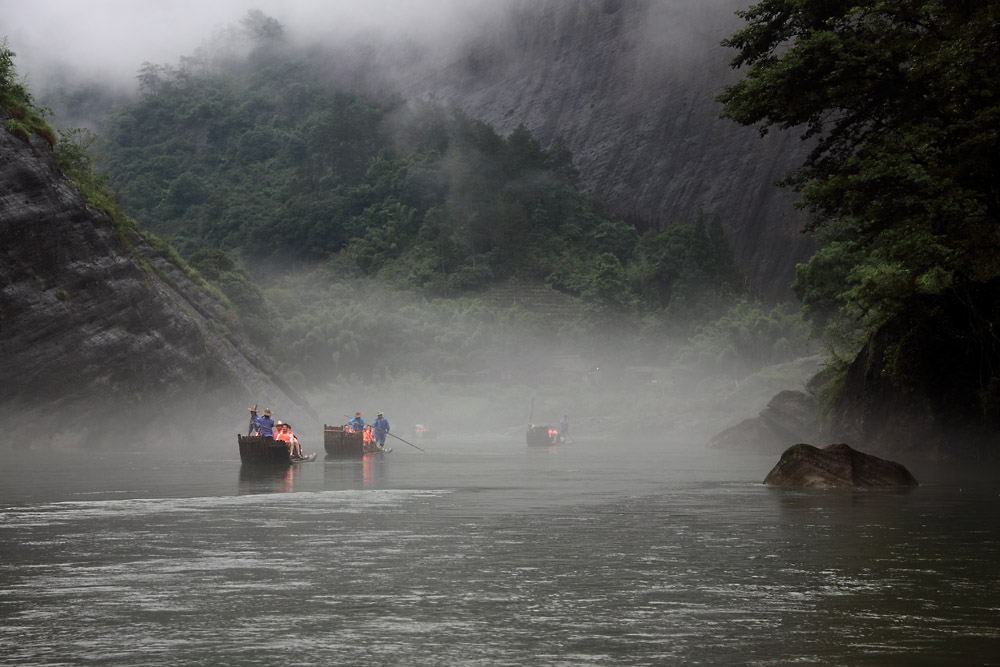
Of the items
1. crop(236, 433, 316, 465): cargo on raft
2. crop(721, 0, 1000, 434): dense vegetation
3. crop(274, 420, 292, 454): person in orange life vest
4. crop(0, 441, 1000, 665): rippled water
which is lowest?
crop(0, 441, 1000, 665): rippled water

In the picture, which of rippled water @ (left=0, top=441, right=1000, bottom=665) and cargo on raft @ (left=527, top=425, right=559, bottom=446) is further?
cargo on raft @ (left=527, top=425, right=559, bottom=446)

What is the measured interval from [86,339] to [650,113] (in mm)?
115623

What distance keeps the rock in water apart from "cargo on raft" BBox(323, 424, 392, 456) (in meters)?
24.5

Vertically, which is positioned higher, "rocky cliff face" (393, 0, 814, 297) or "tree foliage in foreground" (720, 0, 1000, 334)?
"rocky cliff face" (393, 0, 814, 297)

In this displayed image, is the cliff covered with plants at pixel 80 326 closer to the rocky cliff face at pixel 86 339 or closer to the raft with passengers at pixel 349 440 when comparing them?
the rocky cliff face at pixel 86 339

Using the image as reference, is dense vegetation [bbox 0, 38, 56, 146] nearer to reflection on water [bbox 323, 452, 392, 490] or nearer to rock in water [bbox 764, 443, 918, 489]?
reflection on water [bbox 323, 452, 392, 490]

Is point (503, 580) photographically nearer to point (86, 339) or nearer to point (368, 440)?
point (368, 440)

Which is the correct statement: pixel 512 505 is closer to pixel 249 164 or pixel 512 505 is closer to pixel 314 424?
pixel 314 424

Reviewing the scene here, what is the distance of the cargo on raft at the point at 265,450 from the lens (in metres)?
36.7

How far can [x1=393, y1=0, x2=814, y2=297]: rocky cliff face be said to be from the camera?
5782 inches

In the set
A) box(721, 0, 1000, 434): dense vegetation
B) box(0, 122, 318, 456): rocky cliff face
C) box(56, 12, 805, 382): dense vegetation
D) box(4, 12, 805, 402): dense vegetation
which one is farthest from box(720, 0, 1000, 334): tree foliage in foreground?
box(56, 12, 805, 382): dense vegetation

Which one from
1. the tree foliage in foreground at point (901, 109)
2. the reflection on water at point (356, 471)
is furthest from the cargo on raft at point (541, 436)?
the tree foliage in foreground at point (901, 109)

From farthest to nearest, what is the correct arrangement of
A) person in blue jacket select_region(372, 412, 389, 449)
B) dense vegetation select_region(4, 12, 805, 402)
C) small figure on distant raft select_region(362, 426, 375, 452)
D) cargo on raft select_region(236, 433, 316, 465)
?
dense vegetation select_region(4, 12, 805, 402) → person in blue jacket select_region(372, 412, 389, 449) → small figure on distant raft select_region(362, 426, 375, 452) → cargo on raft select_region(236, 433, 316, 465)

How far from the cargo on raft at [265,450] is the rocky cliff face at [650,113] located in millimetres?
106844
